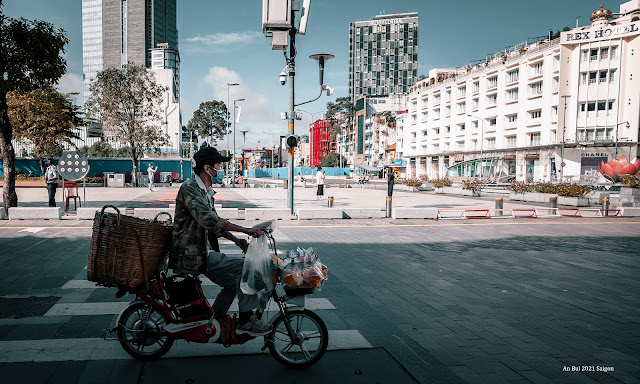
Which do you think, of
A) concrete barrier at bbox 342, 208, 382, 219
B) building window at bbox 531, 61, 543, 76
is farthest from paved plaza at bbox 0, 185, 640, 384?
building window at bbox 531, 61, 543, 76

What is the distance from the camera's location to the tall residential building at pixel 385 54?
151 metres

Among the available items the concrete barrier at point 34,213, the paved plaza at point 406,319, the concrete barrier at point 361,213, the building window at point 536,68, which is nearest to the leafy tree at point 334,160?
the building window at point 536,68

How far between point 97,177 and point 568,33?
47.0 meters

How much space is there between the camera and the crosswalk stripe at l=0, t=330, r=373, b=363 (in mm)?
3838

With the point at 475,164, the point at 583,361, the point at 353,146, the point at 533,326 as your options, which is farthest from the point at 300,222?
the point at 353,146

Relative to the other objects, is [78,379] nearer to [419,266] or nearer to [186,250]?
[186,250]

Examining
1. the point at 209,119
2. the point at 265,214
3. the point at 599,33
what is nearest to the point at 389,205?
the point at 265,214

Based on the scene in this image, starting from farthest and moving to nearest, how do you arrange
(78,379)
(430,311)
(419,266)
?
1. (419,266)
2. (430,311)
3. (78,379)

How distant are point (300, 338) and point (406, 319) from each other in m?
1.82

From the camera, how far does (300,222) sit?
14.3 meters

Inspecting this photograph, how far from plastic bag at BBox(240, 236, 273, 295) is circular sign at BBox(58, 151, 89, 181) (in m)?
13.3

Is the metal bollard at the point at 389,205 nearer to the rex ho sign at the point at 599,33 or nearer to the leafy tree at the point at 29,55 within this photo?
the leafy tree at the point at 29,55

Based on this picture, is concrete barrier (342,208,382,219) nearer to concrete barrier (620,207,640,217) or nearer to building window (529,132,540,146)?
concrete barrier (620,207,640,217)

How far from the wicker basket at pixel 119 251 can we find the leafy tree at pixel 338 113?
11489 centimetres
